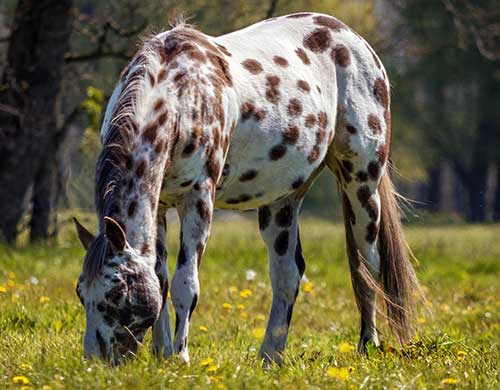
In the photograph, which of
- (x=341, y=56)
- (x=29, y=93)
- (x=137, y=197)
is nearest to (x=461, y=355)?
(x=137, y=197)

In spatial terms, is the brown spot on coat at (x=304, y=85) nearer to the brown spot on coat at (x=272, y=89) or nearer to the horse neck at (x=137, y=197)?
the brown spot on coat at (x=272, y=89)

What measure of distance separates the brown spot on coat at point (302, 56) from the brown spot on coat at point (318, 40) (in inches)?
4.7

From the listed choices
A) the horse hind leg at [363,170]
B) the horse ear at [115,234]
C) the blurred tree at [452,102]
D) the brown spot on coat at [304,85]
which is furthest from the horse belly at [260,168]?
the blurred tree at [452,102]

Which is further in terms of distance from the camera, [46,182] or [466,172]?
[466,172]

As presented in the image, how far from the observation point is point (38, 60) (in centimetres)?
1272

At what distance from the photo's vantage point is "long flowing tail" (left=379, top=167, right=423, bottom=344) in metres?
7.61

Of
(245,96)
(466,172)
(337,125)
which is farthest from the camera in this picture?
(466,172)

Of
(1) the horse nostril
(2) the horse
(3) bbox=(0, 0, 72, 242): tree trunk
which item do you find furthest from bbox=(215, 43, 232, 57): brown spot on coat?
(3) bbox=(0, 0, 72, 242): tree trunk

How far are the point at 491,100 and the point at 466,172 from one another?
488 centimetres

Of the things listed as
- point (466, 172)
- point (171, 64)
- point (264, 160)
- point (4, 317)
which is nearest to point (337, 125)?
point (264, 160)

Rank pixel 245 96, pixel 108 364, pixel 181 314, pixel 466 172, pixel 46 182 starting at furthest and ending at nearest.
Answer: pixel 466 172 → pixel 46 182 → pixel 245 96 → pixel 181 314 → pixel 108 364

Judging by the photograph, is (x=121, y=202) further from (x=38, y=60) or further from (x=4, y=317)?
(x=38, y=60)

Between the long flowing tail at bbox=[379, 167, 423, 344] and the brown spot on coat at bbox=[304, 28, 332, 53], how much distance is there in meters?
1.08

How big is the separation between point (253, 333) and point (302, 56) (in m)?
1.92
